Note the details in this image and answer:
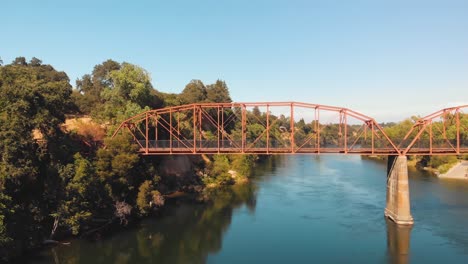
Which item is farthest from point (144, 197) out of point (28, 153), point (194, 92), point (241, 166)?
point (194, 92)

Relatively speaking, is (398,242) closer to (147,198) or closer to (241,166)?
(147,198)

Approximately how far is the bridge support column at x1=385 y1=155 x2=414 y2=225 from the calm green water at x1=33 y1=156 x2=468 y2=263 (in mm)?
1247

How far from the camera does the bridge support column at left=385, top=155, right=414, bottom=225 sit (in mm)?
43375

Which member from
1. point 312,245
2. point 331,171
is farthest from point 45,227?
point 331,171

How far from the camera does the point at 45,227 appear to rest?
35719mm

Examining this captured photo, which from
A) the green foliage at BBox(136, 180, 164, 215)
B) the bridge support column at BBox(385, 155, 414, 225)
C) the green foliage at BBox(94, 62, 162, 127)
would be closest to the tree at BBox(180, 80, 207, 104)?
the green foliage at BBox(94, 62, 162, 127)

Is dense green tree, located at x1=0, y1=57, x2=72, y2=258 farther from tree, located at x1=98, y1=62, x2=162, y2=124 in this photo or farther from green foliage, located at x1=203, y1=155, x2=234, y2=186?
green foliage, located at x1=203, y1=155, x2=234, y2=186

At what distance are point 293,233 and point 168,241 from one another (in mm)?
13352

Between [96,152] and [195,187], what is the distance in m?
22.0

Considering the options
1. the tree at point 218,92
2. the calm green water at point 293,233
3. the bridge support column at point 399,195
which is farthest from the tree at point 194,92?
the bridge support column at point 399,195

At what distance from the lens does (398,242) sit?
1513 inches

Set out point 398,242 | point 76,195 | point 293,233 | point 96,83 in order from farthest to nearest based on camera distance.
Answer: point 96,83
point 293,233
point 398,242
point 76,195

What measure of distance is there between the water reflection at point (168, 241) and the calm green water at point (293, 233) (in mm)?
91

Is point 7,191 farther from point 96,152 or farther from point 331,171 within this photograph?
point 331,171
